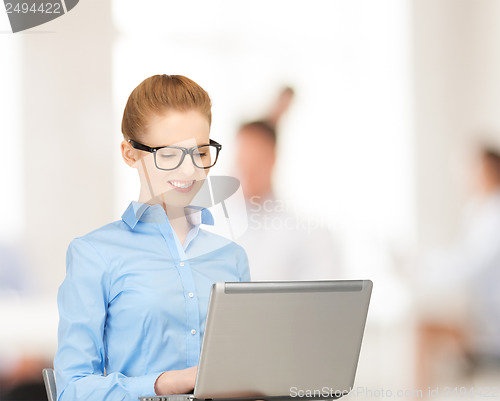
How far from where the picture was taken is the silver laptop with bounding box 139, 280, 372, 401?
136cm

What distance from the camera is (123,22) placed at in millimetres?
3725

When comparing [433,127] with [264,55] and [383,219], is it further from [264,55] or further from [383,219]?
[264,55]

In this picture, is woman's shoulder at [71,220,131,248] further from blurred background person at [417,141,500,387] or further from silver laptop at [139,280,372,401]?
blurred background person at [417,141,500,387]

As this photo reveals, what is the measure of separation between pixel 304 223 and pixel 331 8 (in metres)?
1.16

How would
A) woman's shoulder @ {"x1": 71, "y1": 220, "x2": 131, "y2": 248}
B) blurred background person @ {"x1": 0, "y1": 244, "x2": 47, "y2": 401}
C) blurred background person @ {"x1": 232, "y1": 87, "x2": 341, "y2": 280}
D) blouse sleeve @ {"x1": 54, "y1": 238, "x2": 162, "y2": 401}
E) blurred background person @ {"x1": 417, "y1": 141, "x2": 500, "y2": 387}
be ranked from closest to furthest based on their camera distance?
blouse sleeve @ {"x1": 54, "y1": 238, "x2": 162, "y2": 401}, woman's shoulder @ {"x1": 71, "y1": 220, "x2": 131, "y2": 248}, blurred background person @ {"x1": 0, "y1": 244, "x2": 47, "y2": 401}, blurred background person @ {"x1": 232, "y1": 87, "x2": 341, "y2": 280}, blurred background person @ {"x1": 417, "y1": 141, "x2": 500, "y2": 387}

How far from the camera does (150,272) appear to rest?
5.43 feet

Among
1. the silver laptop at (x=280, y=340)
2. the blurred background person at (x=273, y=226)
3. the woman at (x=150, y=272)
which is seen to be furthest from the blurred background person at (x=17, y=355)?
the silver laptop at (x=280, y=340)

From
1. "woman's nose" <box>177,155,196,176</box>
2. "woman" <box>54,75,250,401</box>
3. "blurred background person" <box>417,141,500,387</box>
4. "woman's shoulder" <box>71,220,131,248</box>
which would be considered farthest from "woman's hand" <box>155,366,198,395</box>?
"blurred background person" <box>417,141,500,387</box>

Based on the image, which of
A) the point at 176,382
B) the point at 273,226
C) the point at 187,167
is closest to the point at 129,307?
the point at 176,382

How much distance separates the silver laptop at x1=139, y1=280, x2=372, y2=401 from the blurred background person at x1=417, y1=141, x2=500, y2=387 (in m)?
2.64

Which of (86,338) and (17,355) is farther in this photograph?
(17,355)

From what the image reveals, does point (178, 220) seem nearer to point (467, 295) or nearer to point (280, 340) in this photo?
point (280, 340)

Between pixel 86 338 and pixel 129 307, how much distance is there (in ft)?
0.36

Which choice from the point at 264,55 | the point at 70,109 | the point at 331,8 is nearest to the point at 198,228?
the point at 70,109
